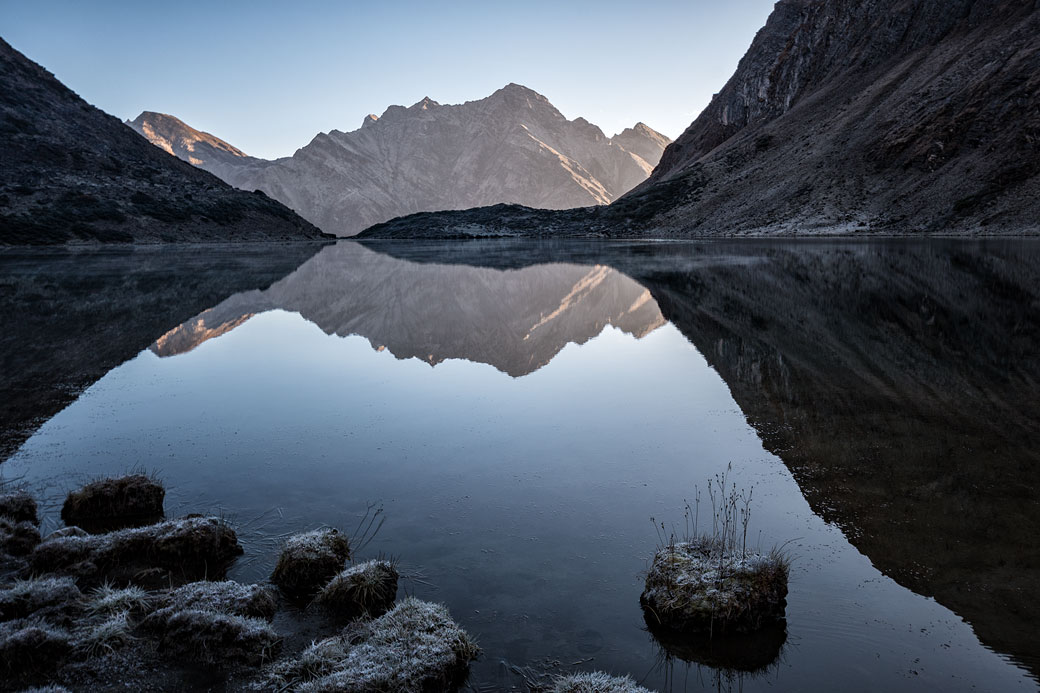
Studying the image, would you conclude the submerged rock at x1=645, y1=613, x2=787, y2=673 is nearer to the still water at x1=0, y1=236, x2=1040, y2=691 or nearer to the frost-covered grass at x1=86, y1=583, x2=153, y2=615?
the still water at x1=0, y1=236, x2=1040, y2=691

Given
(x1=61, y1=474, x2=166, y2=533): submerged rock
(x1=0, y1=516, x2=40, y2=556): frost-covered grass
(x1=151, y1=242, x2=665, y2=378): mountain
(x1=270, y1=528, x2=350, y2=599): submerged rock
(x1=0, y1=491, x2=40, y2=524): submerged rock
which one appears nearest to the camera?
(x1=270, y1=528, x2=350, y2=599): submerged rock

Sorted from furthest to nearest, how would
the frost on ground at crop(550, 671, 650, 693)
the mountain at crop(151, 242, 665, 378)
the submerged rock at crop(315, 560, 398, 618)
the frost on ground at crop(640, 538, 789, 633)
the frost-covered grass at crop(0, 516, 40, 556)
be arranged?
the mountain at crop(151, 242, 665, 378), the frost-covered grass at crop(0, 516, 40, 556), the submerged rock at crop(315, 560, 398, 618), the frost on ground at crop(640, 538, 789, 633), the frost on ground at crop(550, 671, 650, 693)

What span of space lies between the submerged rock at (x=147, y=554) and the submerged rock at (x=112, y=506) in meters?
0.94

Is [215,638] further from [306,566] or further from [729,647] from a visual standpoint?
[729,647]

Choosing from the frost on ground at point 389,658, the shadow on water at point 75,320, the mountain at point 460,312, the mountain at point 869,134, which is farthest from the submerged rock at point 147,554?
the mountain at point 869,134

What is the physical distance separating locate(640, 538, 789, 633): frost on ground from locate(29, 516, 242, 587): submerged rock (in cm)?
449

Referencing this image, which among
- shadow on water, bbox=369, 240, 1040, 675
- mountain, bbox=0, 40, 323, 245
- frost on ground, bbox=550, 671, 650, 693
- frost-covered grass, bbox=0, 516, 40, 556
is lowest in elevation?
Result: frost-covered grass, bbox=0, 516, 40, 556

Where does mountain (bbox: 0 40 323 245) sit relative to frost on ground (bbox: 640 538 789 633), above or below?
above

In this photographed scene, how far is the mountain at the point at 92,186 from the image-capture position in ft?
327

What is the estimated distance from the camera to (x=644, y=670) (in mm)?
5211

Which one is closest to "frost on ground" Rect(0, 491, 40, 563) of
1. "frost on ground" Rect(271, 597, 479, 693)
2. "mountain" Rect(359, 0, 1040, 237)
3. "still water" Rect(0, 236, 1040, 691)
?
"still water" Rect(0, 236, 1040, 691)

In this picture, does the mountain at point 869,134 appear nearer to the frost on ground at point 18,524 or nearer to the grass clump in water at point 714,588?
the grass clump in water at point 714,588

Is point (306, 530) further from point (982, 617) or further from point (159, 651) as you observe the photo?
point (982, 617)

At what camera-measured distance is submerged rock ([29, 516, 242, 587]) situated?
659 cm
